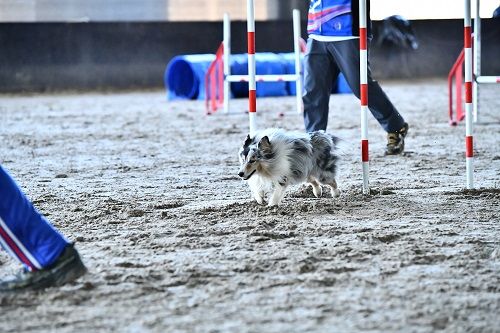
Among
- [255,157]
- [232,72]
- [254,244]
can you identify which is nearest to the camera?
[254,244]

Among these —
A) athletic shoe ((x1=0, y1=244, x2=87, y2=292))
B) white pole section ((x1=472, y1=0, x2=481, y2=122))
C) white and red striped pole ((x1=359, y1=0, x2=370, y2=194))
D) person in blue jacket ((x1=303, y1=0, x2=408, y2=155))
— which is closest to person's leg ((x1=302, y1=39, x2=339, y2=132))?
person in blue jacket ((x1=303, y1=0, x2=408, y2=155))

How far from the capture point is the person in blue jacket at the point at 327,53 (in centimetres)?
607

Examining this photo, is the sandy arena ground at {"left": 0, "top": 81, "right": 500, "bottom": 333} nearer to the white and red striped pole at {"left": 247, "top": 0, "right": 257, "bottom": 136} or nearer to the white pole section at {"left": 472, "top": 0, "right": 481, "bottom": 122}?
the white and red striped pole at {"left": 247, "top": 0, "right": 257, "bottom": 136}

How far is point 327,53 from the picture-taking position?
6.28 metres

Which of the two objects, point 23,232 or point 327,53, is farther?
point 327,53

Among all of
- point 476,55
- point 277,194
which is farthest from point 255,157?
point 476,55

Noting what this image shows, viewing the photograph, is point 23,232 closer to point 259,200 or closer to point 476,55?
point 259,200

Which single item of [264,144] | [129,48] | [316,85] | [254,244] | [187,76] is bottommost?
[254,244]

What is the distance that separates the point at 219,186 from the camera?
19.7ft

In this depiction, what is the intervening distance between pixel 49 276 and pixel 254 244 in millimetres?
1059

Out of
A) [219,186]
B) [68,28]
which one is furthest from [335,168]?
[68,28]

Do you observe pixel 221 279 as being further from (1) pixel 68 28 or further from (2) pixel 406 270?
(1) pixel 68 28

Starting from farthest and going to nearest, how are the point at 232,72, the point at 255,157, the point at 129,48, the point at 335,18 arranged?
the point at 129,48, the point at 232,72, the point at 335,18, the point at 255,157

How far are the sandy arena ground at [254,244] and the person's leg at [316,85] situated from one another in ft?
1.49
